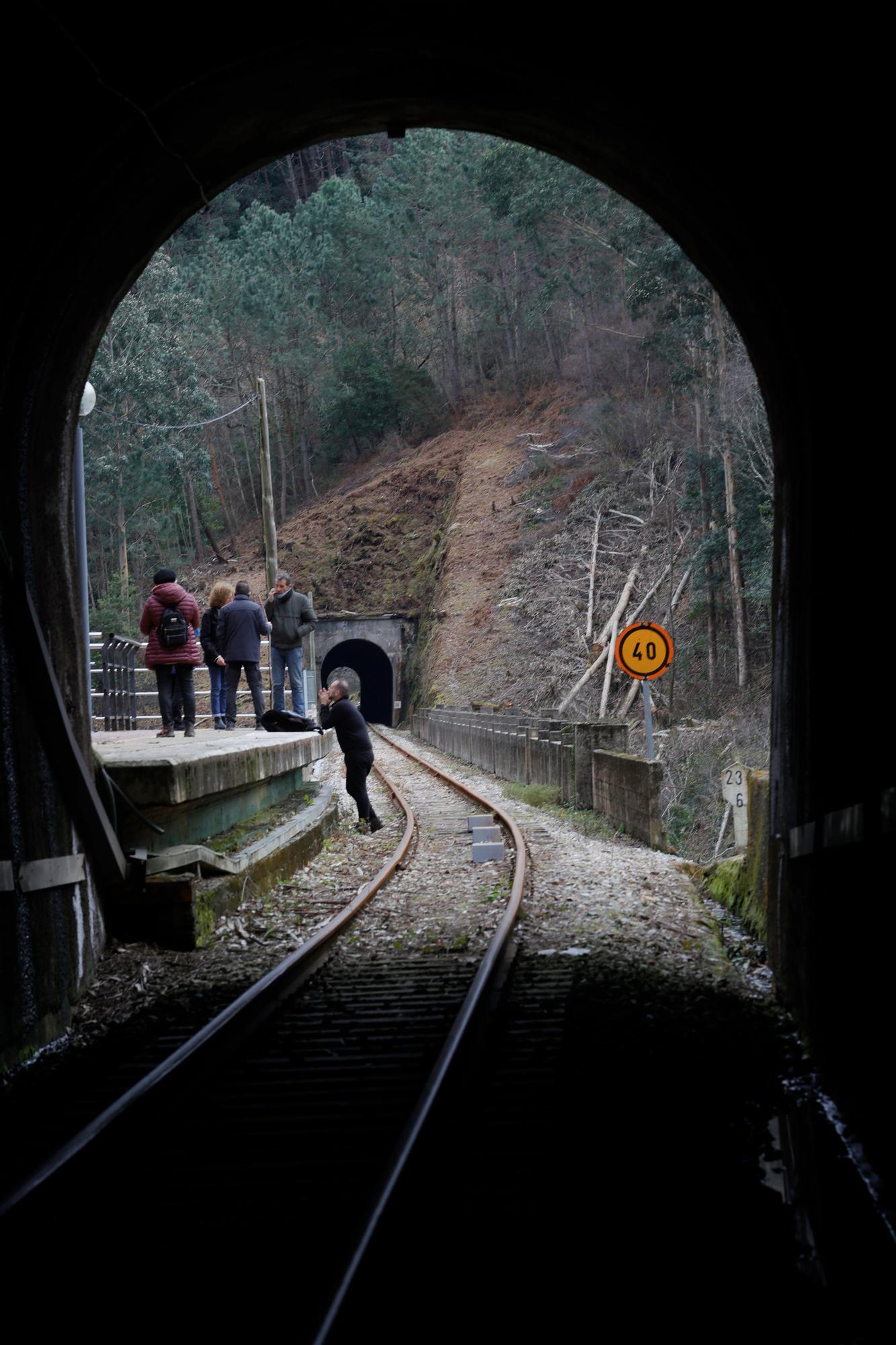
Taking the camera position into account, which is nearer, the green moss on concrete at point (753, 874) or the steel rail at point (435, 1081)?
the steel rail at point (435, 1081)

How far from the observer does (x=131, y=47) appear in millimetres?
5285

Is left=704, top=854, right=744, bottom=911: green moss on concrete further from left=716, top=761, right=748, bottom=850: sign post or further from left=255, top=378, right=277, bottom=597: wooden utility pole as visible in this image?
left=255, top=378, right=277, bottom=597: wooden utility pole

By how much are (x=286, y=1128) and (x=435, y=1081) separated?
0.63 metres

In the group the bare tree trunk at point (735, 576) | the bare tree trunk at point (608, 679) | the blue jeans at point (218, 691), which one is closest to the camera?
the blue jeans at point (218, 691)

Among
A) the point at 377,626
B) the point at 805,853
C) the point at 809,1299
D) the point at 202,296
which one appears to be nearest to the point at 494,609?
the point at 377,626

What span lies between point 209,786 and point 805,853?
471cm

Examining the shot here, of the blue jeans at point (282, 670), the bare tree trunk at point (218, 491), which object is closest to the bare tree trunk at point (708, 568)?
the blue jeans at point (282, 670)

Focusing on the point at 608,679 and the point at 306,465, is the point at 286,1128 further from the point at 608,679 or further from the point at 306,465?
the point at 306,465

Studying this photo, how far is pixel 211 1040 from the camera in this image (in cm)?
532

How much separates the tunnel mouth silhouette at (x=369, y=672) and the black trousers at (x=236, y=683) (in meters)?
39.2

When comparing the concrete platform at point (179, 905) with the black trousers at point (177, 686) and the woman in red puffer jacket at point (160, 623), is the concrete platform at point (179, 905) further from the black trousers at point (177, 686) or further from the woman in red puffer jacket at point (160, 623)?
the black trousers at point (177, 686)

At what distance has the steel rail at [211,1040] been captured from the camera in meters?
3.86

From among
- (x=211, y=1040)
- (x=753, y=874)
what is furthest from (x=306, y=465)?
(x=211, y=1040)

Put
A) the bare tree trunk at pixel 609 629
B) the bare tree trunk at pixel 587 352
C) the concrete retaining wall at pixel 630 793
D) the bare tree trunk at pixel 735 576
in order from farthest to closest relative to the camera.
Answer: the bare tree trunk at pixel 587 352
the bare tree trunk at pixel 609 629
the bare tree trunk at pixel 735 576
the concrete retaining wall at pixel 630 793
